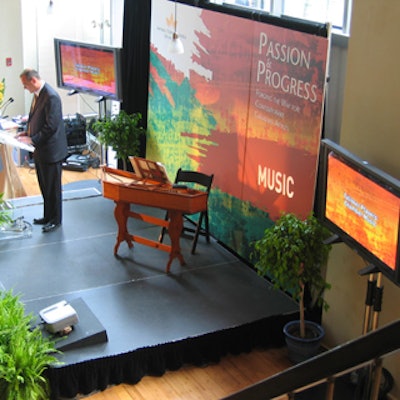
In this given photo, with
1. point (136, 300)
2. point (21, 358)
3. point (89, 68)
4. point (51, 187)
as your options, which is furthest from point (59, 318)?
point (89, 68)

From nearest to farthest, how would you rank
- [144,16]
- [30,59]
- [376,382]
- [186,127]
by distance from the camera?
[376,382] → [186,127] → [144,16] → [30,59]

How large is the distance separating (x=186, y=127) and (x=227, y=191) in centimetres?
106

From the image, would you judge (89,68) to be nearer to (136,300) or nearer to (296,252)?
(136,300)

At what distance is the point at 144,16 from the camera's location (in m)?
8.08

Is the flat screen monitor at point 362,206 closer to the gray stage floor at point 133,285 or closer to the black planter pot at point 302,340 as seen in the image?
the black planter pot at point 302,340

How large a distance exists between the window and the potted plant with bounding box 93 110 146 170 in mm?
2133

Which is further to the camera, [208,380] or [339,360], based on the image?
[208,380]

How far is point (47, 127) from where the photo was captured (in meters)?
6.95

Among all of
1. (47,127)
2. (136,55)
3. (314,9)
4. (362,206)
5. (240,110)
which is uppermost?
(314,9)

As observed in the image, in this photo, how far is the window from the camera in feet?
18.0

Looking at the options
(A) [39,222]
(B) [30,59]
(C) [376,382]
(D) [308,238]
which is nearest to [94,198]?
(A) [39,222]

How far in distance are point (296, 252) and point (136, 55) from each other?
4.27m

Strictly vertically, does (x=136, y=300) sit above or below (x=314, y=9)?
below

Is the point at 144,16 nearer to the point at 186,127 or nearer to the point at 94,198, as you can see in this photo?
the point at 186,127
